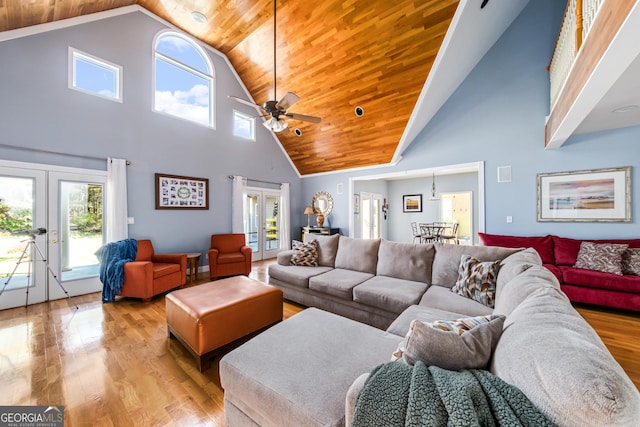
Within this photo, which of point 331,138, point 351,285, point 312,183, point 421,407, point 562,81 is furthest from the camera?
point 312,183

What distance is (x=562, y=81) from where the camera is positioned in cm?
287

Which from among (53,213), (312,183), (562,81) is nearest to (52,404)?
(53,213)

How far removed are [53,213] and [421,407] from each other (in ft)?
16.1

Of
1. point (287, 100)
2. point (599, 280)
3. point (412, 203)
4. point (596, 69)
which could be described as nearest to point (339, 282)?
point (287, 100)

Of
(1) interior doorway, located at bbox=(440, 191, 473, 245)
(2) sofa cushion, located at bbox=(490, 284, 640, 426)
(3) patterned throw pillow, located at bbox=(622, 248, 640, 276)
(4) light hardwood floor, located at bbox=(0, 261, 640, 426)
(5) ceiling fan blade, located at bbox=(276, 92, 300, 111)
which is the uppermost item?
(5) ceiling fan blade, located at bbox=(276, 92, 300, 111)

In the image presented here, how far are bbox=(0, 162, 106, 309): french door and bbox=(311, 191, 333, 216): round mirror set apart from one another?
4.64 metres

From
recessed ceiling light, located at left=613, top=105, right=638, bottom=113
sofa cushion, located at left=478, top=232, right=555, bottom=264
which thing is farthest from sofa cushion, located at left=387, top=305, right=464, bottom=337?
recessed ceiling light, located at left=613, top=105, right=638, bottom=113

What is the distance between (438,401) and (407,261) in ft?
7.41

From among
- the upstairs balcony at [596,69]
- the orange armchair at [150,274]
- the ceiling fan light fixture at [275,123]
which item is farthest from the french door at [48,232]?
the upstairs balcony at [596,69]

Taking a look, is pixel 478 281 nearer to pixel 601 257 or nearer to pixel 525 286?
pixel 525 286

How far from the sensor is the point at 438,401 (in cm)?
66

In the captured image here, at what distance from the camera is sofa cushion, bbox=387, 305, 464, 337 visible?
169 centimetres

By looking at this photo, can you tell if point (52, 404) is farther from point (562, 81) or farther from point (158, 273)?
point (562, 81)

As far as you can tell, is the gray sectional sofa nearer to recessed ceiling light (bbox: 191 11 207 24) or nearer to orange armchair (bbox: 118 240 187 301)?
orange armchair (bbox: 118 240 187 301)
